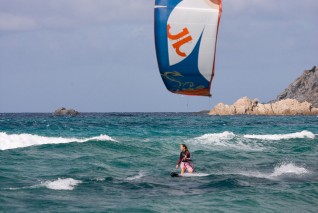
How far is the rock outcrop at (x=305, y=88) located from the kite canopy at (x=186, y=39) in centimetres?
17139

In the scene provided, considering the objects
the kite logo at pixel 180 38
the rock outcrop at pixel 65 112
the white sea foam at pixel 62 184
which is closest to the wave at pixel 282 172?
the white sea foam at pixel 62 184

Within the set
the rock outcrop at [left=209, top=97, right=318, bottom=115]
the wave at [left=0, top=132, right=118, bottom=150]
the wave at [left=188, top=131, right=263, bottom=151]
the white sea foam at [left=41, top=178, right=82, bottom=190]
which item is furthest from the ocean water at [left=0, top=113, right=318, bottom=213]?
the rock outcrop at [left=209, top=97, right=318, bottom=115]

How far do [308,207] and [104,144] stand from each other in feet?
73.1

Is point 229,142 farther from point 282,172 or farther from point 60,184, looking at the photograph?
point 60,184

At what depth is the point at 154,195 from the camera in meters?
19.3

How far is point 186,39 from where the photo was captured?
12.9 m

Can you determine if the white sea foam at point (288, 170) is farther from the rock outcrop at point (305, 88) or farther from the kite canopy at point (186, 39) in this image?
the rock outcrop at point (305, 88)

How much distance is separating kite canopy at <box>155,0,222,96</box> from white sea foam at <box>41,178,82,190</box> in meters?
8.81

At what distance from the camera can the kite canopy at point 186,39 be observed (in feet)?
41.6

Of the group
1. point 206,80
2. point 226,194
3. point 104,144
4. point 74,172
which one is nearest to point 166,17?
point 206,80

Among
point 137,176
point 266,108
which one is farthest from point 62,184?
point 266,108

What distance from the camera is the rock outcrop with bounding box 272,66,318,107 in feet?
598

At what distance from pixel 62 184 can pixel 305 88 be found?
174720 mm

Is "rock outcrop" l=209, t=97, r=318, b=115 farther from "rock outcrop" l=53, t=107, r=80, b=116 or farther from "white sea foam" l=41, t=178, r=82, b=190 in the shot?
"white sea foam" l=41, t=178, r=82, b=190
